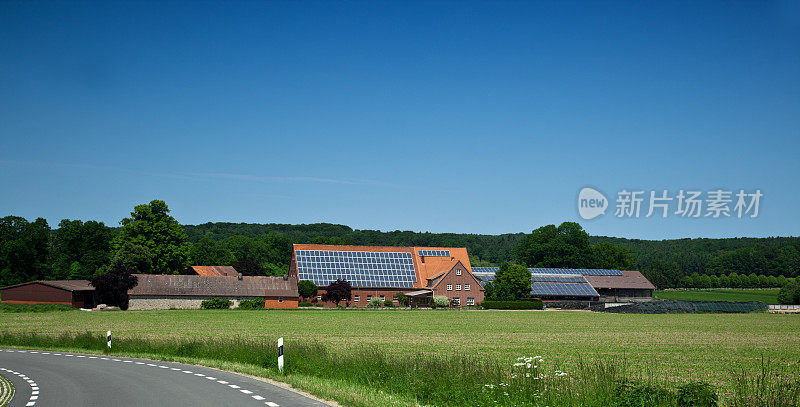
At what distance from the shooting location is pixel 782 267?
182m

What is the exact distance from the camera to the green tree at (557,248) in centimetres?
13925

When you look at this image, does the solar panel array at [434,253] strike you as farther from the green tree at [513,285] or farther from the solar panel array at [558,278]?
the green tree at [513,285]

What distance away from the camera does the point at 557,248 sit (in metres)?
139

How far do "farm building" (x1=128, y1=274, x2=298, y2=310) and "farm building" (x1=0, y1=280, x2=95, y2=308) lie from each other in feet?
21.5

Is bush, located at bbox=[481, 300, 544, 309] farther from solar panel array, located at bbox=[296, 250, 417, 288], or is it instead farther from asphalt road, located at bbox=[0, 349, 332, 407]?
asphalt road, located at bbox=[0, 349, 332, 407]

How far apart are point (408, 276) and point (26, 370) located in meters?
82.2

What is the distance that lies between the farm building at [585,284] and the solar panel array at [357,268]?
536 inches

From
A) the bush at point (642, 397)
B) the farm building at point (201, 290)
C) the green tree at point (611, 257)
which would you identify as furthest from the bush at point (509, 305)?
the bush at point (642, 397)

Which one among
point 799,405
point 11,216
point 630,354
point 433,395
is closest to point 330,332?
point 630,354

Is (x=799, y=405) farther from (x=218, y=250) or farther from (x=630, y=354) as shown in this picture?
(x=218, y=250)

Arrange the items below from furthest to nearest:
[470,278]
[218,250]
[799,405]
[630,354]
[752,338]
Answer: [218,250]
[470,278]
[752,338]
[630,354]
[799,405]

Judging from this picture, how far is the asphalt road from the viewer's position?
14.7 metres

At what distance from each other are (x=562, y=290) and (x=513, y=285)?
15092mm

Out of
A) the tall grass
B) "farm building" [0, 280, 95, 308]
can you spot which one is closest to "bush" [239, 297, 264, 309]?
"farm building" [0, 280, 95, 308]
